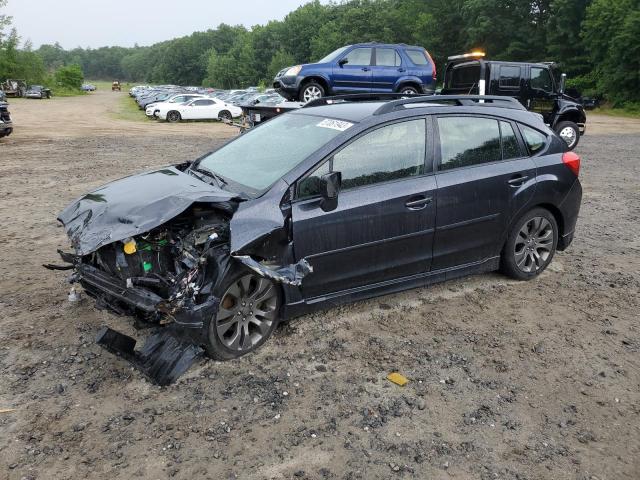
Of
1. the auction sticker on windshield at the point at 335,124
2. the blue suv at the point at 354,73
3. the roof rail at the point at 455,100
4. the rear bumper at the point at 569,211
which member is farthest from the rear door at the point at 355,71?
the auction sticker on windshield at the point at 335,124

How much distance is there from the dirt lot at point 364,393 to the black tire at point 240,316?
119 mm

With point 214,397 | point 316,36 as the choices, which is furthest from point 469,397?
point 316,36

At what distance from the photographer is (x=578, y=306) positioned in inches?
191

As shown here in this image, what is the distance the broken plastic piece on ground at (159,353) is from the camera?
3.51 metres

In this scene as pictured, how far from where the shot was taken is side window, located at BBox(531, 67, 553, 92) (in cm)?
1361

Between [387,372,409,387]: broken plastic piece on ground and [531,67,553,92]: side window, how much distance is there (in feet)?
39.5

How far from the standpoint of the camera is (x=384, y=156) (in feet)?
14.1

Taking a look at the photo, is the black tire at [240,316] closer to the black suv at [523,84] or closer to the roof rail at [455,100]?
the roof rail at [455,100]

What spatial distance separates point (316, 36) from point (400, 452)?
101 m

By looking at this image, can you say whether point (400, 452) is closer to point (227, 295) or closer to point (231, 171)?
point (227, 295)

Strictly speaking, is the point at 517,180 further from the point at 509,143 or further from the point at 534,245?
the point at 534,245

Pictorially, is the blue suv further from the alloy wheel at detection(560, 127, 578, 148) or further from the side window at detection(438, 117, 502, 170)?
the side window at detection(438, 117, 502, 170)

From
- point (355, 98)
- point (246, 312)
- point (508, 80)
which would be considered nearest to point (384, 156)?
point (355, 98)

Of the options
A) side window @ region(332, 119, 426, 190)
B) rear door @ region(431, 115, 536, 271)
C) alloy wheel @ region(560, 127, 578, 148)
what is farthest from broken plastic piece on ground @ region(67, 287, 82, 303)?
alloy wheel @ region(560, 127, 578, 148)
